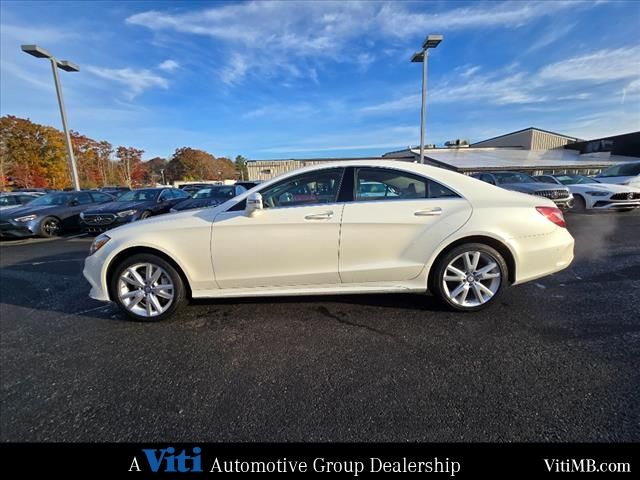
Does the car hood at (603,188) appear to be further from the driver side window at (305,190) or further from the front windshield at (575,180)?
the driver side window at (305,190)

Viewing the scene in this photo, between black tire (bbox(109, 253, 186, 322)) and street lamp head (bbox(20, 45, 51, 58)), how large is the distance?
12.7 meters

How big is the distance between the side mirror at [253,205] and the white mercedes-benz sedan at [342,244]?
10mm

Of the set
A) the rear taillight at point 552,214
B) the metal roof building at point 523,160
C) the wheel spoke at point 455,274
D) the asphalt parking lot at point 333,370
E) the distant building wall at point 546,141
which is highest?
the distant building wall at point 546,141

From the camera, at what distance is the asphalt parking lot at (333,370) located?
167 centimetres

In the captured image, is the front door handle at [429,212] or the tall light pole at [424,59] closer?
the front door handle at [429,212]

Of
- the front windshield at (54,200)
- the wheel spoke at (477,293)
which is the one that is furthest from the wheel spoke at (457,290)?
the front windshield at (54,200)

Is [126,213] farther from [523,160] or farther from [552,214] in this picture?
[523,160]

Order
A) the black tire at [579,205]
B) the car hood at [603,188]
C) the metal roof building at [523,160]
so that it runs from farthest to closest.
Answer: the metal roof building at [523,160], the black tire at [579,205], the car hood at [603,188]

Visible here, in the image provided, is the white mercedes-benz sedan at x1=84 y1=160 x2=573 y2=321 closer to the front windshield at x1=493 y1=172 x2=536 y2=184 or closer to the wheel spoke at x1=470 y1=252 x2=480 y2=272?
the wheel spoke at x1=470 y1=252 x2=480 y2=272

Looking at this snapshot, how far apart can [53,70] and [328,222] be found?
14.5m

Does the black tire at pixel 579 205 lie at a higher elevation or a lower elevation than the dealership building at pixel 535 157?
lower
